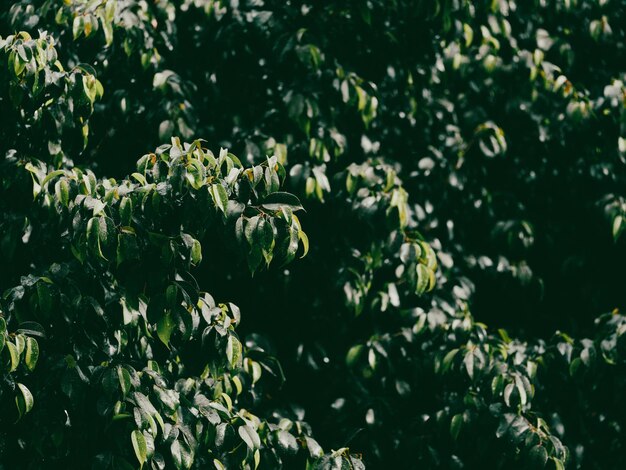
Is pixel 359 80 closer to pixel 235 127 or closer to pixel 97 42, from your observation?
pixel 235 127

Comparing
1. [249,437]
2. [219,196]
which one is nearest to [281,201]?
[219,196]

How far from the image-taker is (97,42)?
4.26 m

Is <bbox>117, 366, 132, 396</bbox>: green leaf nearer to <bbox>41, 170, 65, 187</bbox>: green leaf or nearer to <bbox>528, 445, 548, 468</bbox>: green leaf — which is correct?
<bbox>41, 170, 65, 187</bbox>: green leaf

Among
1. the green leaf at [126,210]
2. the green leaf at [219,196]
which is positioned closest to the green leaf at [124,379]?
the green leaf at [126,210]

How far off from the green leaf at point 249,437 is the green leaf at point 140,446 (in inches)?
16.8

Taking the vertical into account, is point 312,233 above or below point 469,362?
above

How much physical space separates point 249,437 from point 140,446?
1.58 feet

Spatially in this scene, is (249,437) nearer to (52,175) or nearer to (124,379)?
(124,379)

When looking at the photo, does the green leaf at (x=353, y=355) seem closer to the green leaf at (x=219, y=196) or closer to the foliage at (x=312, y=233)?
the foliage at (x=312, y=233)

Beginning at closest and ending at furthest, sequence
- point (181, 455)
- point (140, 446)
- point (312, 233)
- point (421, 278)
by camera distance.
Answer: point (140, 446) < point (181, 455) < point (421, 278) < point (312, 233)

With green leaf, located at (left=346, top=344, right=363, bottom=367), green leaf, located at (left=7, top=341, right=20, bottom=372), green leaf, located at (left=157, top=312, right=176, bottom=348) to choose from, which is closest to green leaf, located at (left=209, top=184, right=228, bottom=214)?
green leaf, located at (left=157, top=312, right=176, bottom=348)

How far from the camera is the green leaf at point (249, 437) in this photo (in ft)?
11.0

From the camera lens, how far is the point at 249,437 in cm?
338

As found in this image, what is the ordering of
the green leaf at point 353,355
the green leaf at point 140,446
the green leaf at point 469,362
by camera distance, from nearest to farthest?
the green leaf at point 140,446 < the green leaf at point 469,362 < the green leaf at point 353,355
